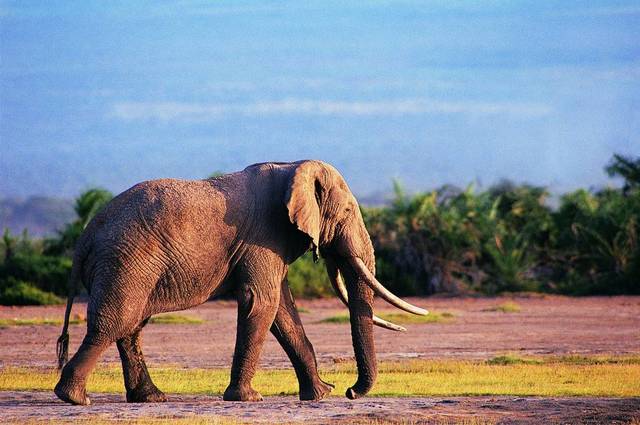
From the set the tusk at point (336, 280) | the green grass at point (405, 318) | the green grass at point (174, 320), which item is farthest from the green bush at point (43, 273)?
the tusk at point (336, 280)

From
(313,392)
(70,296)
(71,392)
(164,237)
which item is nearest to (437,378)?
(313,392)

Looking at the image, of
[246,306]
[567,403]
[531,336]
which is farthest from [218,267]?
[531,336]

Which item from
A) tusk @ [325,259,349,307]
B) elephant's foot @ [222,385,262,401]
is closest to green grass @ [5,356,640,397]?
tusk @ [325,259,349,307]

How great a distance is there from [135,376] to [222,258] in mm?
1621

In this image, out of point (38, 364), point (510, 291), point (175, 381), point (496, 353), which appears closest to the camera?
point (175, 381)

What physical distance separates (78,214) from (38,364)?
16.6 m

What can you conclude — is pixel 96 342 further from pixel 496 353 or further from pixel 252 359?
pixel 496 353

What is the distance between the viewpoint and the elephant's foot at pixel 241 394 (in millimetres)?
14227

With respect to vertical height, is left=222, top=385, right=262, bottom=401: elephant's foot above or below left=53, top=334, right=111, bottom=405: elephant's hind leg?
below

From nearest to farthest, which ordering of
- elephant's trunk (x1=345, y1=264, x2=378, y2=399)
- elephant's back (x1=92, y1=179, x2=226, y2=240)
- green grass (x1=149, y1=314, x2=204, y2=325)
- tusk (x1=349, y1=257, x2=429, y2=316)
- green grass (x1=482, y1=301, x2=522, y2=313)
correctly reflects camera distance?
elephant's back (x1=92, y1=179, x2=226, y2=240)
elephant's trunk (x1=345, y1=264, x2=378, y2=399)
tusk (x1=349, y1=257, x2=429, y2=316)
green grass (x1=149, y1=314, x2=204, y2=325)
green grass (x1=482, y1=301, x2=522, y2=313)

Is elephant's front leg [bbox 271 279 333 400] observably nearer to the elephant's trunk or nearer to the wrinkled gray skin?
the wrinkled gray skin

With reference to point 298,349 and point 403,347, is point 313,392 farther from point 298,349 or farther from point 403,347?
point 403,347

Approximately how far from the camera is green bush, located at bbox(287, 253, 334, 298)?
33.6 metres

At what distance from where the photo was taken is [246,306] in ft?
47.0
